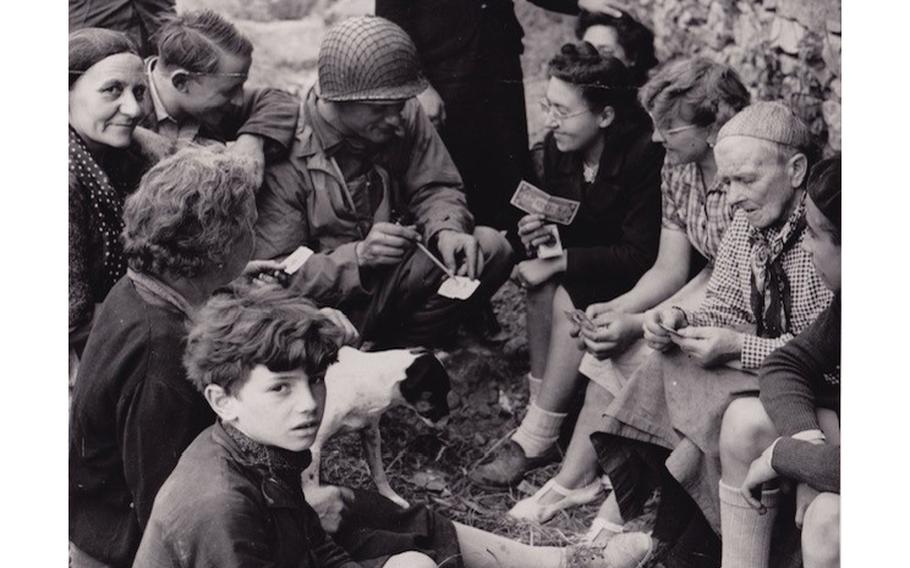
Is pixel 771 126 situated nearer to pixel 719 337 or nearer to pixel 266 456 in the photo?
pixel 719 337

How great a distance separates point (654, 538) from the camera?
624 cm

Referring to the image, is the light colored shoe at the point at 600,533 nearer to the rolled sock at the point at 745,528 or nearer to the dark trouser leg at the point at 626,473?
the dark trouser leg at the point at 626,473

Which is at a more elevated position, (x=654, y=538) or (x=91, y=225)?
(x=91, y=225)

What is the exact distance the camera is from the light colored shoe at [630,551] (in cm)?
621

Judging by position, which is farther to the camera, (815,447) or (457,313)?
(457,313)

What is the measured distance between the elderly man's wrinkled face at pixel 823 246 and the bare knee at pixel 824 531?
1.99 ft

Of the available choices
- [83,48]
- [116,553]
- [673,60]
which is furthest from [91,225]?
[673,60]

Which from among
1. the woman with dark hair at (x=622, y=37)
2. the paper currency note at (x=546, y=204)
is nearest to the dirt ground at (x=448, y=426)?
the paper currency note at (x=546, y=204)

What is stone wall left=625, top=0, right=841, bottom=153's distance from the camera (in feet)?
20.5

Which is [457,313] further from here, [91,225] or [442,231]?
[91,225]

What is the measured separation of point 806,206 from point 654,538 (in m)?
1.13

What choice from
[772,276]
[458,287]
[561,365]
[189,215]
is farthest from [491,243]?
[189,215]

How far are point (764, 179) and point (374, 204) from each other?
4.00 feet

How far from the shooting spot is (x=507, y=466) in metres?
6.45
